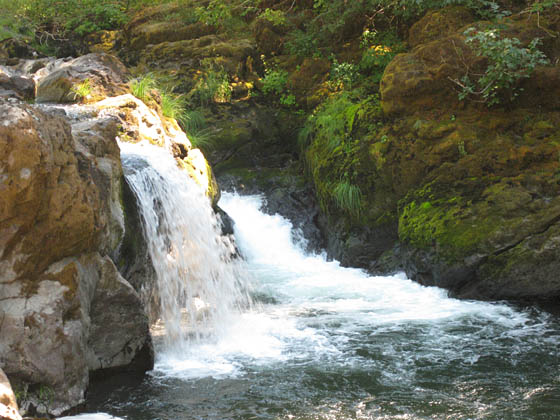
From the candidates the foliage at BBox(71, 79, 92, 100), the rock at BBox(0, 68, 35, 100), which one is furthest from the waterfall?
the rock at BBox(0, 68, 35, 100)

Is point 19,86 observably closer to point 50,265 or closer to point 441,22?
point 50,265

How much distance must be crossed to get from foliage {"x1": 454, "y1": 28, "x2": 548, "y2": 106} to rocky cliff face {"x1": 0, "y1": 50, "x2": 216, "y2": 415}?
5042 mm

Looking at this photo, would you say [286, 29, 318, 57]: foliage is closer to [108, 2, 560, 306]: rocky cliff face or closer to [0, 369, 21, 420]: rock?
[108, 2, 560, 306]: rocky cliff face

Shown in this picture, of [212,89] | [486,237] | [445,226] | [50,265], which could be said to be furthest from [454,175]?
[212,89]

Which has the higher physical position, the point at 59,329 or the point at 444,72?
the point at 444,72

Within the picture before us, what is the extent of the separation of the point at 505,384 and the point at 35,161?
3793 millimetres

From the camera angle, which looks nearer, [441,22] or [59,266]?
[59,266]

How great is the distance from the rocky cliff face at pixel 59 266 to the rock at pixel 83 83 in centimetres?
345

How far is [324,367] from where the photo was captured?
484cm

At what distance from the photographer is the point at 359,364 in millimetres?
4910

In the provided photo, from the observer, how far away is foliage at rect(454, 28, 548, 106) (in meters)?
7.27

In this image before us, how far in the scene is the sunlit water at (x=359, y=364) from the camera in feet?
13.3

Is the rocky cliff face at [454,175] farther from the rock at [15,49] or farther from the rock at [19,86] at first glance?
the rock at [15,49]

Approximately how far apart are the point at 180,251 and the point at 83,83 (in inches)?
145
